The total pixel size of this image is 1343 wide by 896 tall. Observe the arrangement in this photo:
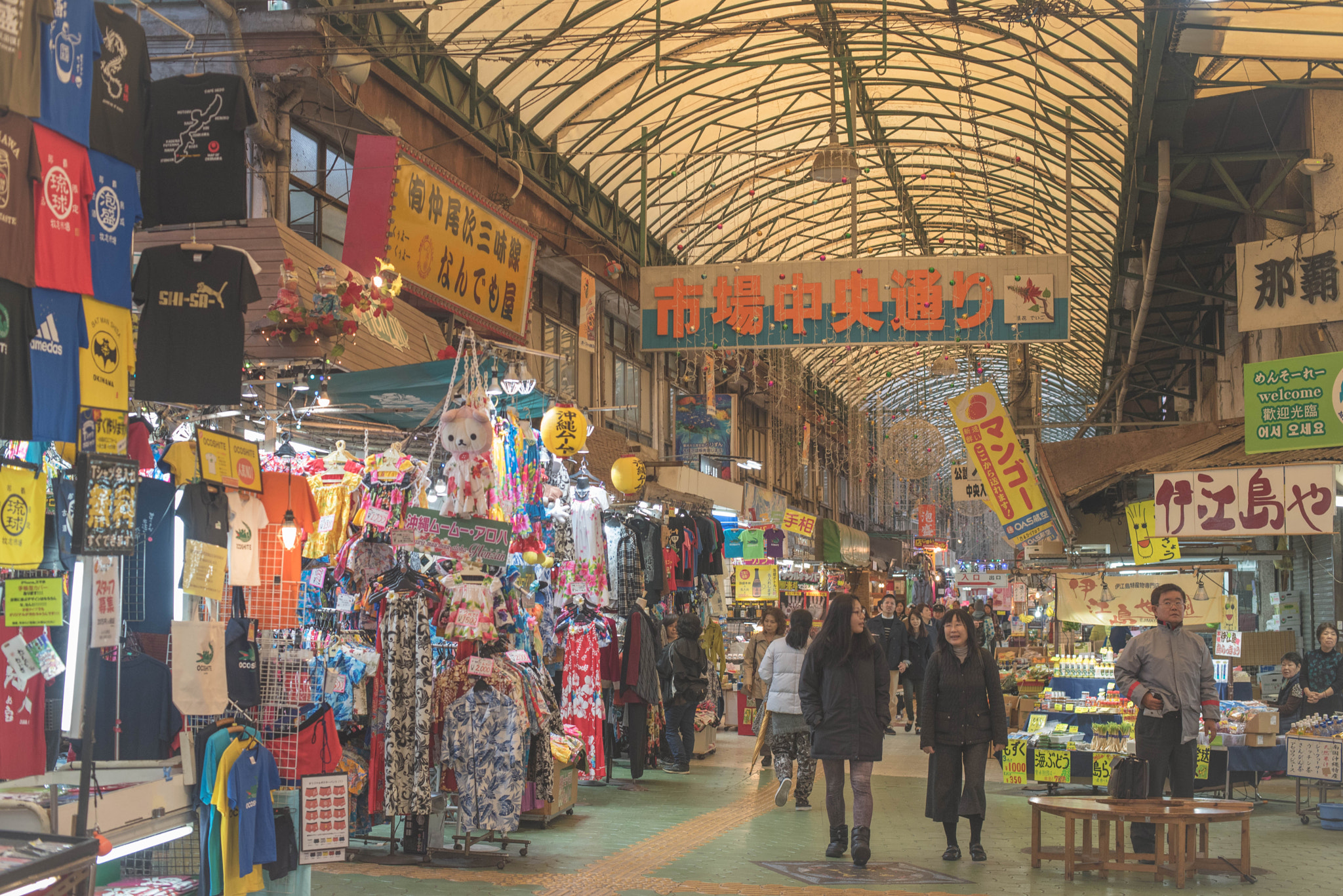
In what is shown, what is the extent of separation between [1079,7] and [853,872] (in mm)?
6016

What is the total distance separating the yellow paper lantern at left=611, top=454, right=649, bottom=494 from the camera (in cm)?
1097

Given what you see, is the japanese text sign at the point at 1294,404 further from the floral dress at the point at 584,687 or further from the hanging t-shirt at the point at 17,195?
the hanging t-shirt at the point at 17,195

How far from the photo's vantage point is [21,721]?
14.7 ft

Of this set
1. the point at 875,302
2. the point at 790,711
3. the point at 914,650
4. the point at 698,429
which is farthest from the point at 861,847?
the point at 698,429

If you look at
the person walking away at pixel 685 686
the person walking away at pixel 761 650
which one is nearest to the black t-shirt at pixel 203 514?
the person walking away at pixel 761 650

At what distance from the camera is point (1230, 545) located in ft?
57.4

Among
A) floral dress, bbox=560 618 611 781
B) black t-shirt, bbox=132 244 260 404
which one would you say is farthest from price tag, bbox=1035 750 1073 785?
black t-shirt, bbox=132 244 260 404

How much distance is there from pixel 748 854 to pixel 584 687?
292 cm

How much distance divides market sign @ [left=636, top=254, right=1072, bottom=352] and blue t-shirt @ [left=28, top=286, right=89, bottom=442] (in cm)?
824

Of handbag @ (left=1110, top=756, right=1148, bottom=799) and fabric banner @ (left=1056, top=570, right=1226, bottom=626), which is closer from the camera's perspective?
handbag @ (left=1110, top=756, right=1148, bottom=799)

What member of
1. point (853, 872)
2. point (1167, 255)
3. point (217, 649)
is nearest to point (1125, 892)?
point (853, 872)

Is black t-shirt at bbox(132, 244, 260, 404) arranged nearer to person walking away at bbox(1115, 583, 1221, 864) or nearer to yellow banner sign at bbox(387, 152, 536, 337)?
yellow banner sign at bbox(387, 152, 536, 337)

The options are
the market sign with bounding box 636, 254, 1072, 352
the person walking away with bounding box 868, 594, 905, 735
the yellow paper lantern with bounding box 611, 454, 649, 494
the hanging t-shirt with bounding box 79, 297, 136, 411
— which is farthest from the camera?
the person walking away with bounding box 868, 594, 905, 735

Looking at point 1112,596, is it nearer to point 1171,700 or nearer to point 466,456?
point 1171,700
